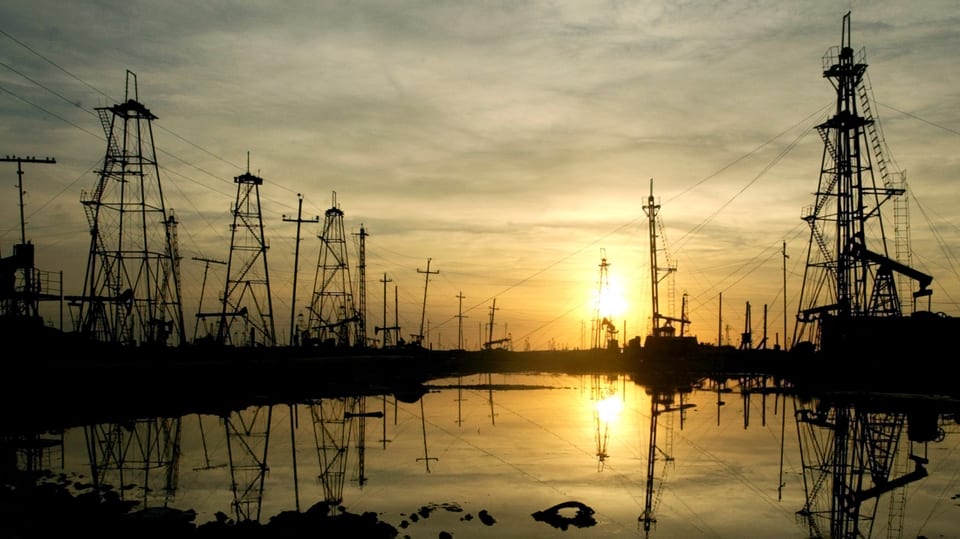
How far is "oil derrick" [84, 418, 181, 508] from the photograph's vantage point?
24.6 metres

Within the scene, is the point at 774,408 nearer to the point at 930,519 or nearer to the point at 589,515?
the point at 930,519

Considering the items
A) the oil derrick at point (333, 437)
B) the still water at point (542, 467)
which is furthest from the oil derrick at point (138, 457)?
the oil derrick at point (333, 437)

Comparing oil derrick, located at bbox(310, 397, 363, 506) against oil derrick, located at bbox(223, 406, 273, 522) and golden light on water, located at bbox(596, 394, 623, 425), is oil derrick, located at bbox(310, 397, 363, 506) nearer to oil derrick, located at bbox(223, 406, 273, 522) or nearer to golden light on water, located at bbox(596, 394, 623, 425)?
oil derrick, located at bbox(223, 406, 273, 522)

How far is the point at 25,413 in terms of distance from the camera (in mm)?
39031

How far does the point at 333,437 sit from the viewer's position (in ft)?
121

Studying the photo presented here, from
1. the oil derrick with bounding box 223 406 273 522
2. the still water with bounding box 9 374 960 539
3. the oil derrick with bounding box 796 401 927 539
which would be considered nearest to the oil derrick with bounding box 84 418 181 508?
the still water with bounding box 9 374 960 539

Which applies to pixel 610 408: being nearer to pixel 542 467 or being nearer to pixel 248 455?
pixel 542 467

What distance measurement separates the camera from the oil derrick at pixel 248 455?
22992 millimetres

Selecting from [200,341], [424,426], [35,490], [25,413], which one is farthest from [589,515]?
[200,341]

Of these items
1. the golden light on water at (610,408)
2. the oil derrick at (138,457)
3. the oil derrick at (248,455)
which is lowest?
the golden light on water at (610,408)

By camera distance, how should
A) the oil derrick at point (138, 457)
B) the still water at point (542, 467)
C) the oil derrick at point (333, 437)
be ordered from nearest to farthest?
the still water at point (542, 467) → the oil derrick at point (138, 457) → the oil derrick at point (333, 437)

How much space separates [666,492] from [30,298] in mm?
43119

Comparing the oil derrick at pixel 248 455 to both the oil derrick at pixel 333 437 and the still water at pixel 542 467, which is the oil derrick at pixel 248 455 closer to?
the still water at pixel 542 467

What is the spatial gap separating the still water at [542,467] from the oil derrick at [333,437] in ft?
0.33
